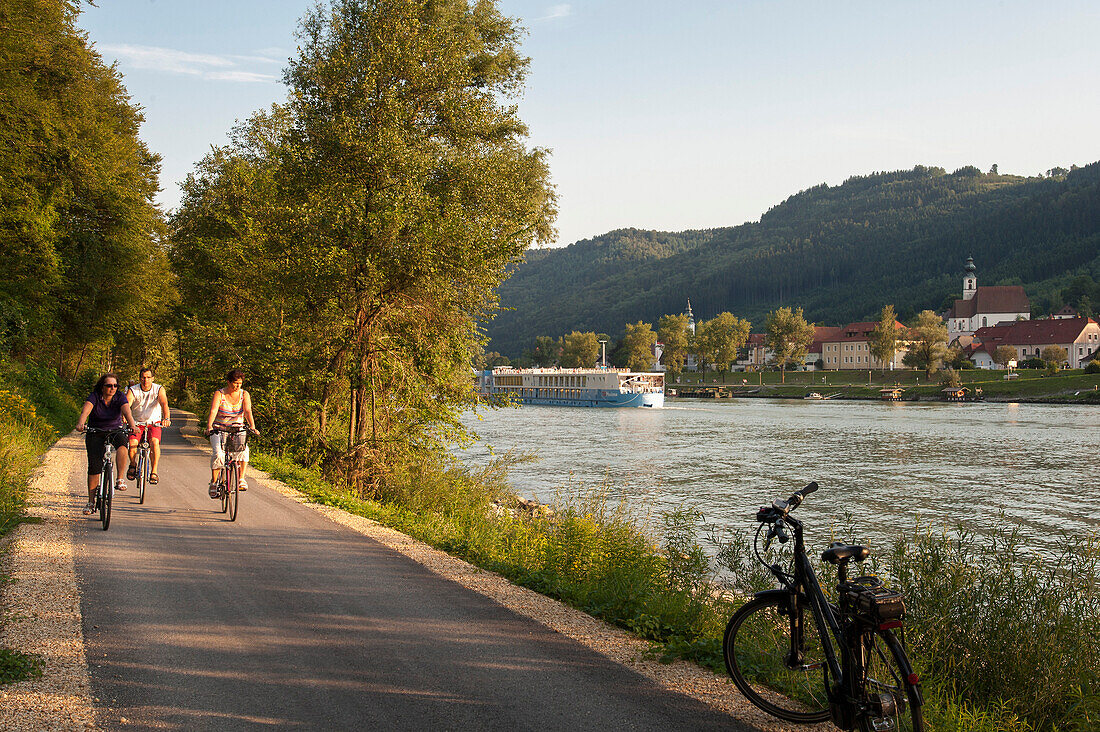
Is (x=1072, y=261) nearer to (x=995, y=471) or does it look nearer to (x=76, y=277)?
(x=995, y=471)

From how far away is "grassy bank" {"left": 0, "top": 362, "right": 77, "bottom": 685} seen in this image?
502 centimetres

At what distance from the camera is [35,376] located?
24.8m

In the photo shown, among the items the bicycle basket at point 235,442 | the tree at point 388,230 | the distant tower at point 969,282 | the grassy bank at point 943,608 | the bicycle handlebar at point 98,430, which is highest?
the distant tower at point 969,282

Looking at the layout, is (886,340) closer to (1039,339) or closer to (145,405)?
(1039,339)

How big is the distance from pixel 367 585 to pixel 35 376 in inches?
902

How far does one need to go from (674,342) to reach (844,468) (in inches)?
4467

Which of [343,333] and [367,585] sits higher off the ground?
[343,333]

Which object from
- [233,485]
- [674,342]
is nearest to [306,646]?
[233,485]

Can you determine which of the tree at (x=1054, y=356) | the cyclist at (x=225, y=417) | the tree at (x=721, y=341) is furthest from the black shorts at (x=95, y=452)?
the tree at (x=721, y=341)

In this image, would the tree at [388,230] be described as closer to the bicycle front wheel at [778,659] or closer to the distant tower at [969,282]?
the bicycle front wheel at [778,659]

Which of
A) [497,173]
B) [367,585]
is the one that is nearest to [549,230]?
[497,173]

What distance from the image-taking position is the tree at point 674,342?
5566 inches

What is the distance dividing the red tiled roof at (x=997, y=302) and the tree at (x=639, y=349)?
6878 centimetres

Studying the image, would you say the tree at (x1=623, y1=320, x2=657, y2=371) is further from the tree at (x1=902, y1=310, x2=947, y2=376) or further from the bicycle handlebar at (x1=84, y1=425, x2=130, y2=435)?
the bicycle handlebar at (x1=84, y1=425, x2=130, y2=435)
